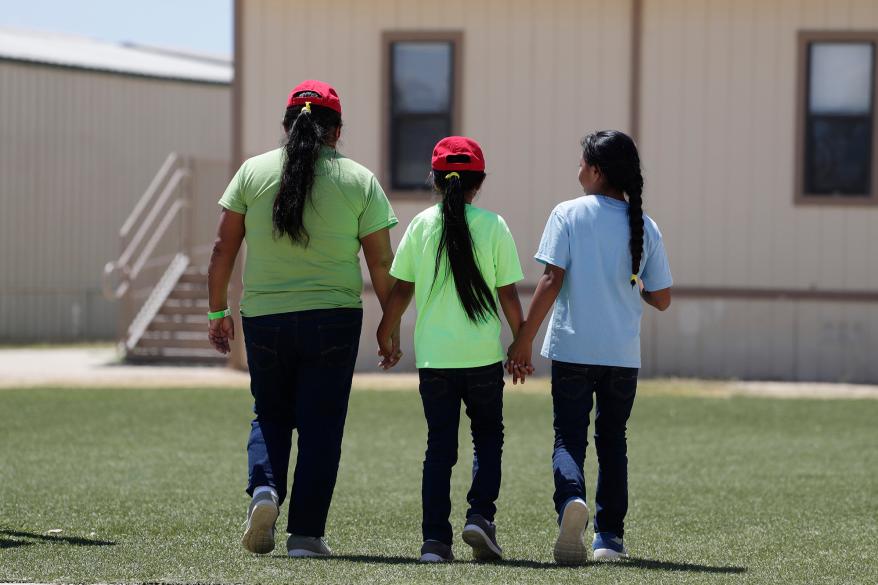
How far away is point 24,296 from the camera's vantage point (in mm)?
21875

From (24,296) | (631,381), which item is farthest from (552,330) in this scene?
(24,296)

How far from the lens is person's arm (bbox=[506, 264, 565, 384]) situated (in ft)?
18.7

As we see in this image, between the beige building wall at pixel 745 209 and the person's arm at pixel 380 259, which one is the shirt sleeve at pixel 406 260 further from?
the beige building wall at pixel 745 209

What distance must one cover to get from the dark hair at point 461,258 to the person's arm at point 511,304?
73 millimetres

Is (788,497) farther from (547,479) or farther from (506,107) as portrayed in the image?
(506,107)

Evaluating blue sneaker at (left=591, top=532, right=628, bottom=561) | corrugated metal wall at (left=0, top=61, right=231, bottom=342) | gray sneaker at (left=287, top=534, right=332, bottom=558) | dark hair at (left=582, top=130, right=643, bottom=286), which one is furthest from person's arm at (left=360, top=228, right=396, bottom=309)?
corrugated metal wall at (left=0, top=61, right=231, bottom=342)

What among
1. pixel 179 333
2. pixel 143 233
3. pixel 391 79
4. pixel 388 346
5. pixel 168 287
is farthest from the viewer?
pixel 143 233

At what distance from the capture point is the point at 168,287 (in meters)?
17.8

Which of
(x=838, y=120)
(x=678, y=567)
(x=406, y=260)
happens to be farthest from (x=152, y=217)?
(x=678, y=567)

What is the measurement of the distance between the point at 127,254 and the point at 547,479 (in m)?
10.5

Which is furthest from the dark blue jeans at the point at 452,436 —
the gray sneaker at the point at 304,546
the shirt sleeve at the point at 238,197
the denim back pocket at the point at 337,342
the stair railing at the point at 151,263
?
the stair railing at the point at 151,263

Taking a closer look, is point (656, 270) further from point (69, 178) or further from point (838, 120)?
point (69, 178)

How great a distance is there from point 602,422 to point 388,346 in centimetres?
91

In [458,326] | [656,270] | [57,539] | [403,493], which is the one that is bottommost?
[403,493]
